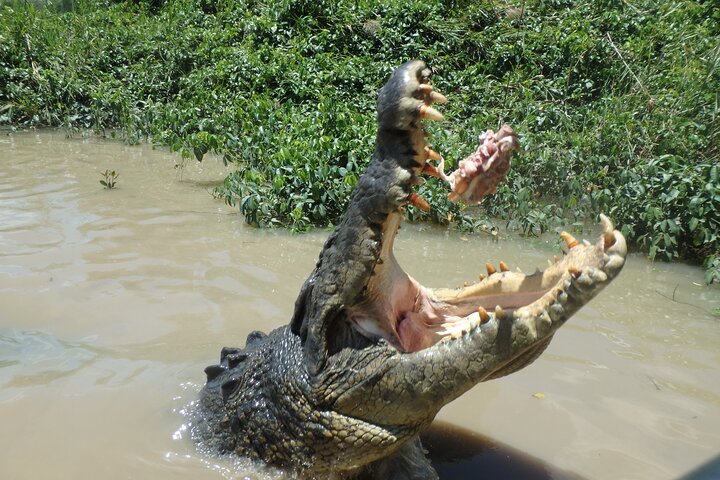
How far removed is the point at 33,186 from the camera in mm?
7840

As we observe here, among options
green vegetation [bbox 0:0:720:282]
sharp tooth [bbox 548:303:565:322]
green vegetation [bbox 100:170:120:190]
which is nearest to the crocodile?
sharp tooth [bbox 548:303:565:322]

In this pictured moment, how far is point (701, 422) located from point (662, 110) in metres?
4.80

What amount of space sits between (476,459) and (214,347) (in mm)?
1832

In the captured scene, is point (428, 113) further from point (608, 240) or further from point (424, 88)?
point (608, 240)

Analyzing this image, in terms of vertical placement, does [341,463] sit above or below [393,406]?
below

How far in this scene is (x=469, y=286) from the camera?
298 centimetres

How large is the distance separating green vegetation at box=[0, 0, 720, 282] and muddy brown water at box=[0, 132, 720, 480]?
0.56 m

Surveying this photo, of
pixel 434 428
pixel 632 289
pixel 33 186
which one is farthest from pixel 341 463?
pixel 33 186

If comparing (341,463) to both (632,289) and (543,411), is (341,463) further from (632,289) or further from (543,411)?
(632,289)

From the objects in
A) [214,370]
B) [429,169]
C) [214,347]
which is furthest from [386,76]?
[429,169]

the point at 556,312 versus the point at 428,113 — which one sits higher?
the point at 428,113

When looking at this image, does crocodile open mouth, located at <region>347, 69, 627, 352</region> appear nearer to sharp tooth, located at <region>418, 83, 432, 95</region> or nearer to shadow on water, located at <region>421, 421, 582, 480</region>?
sharp tooth, located at <region>418, 83, 432, 95</region>

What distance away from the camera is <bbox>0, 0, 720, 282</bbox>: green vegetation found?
6996mm

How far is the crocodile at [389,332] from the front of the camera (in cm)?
237
